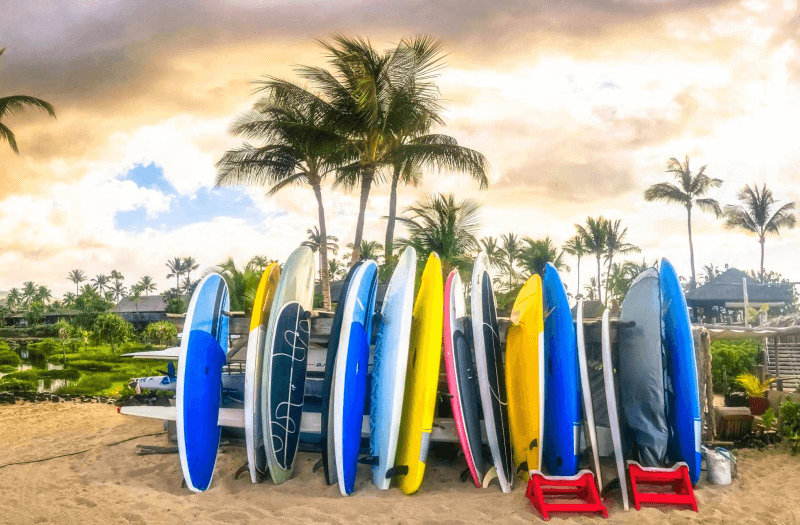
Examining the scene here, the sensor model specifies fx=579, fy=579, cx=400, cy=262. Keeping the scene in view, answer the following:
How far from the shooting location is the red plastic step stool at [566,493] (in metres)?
4.25

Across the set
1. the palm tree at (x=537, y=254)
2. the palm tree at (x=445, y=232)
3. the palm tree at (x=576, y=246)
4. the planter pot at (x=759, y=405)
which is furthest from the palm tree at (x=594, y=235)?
the planter pot at (x=759, y=405)

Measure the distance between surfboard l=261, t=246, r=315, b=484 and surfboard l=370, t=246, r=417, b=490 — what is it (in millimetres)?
711

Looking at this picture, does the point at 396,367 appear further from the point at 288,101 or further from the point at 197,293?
the point at 288,101

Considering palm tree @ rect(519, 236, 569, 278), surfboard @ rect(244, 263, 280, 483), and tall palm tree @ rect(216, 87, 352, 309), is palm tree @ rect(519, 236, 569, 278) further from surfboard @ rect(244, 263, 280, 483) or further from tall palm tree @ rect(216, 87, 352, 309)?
surfboard @ rect(244, 263, 280, 483)

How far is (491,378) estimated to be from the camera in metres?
4.91

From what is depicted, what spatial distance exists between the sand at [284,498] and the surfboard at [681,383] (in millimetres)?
324

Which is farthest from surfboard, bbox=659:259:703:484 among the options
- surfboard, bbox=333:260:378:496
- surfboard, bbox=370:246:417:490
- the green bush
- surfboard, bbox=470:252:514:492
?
the green bush

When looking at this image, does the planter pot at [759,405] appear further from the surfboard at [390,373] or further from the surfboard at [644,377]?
the surfboard at [390,373]

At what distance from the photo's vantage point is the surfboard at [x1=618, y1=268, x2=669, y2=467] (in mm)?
5055

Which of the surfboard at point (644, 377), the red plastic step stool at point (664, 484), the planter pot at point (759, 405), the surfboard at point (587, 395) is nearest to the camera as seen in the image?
the red plastic step stool at point (664, 484)

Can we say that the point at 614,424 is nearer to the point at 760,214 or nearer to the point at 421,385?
the point at 421,385

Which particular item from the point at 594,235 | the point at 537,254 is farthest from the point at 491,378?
the point at 594,235

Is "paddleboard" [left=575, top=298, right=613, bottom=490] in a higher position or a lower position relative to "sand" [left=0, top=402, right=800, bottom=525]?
higher

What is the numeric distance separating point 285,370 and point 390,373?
0.95 m
